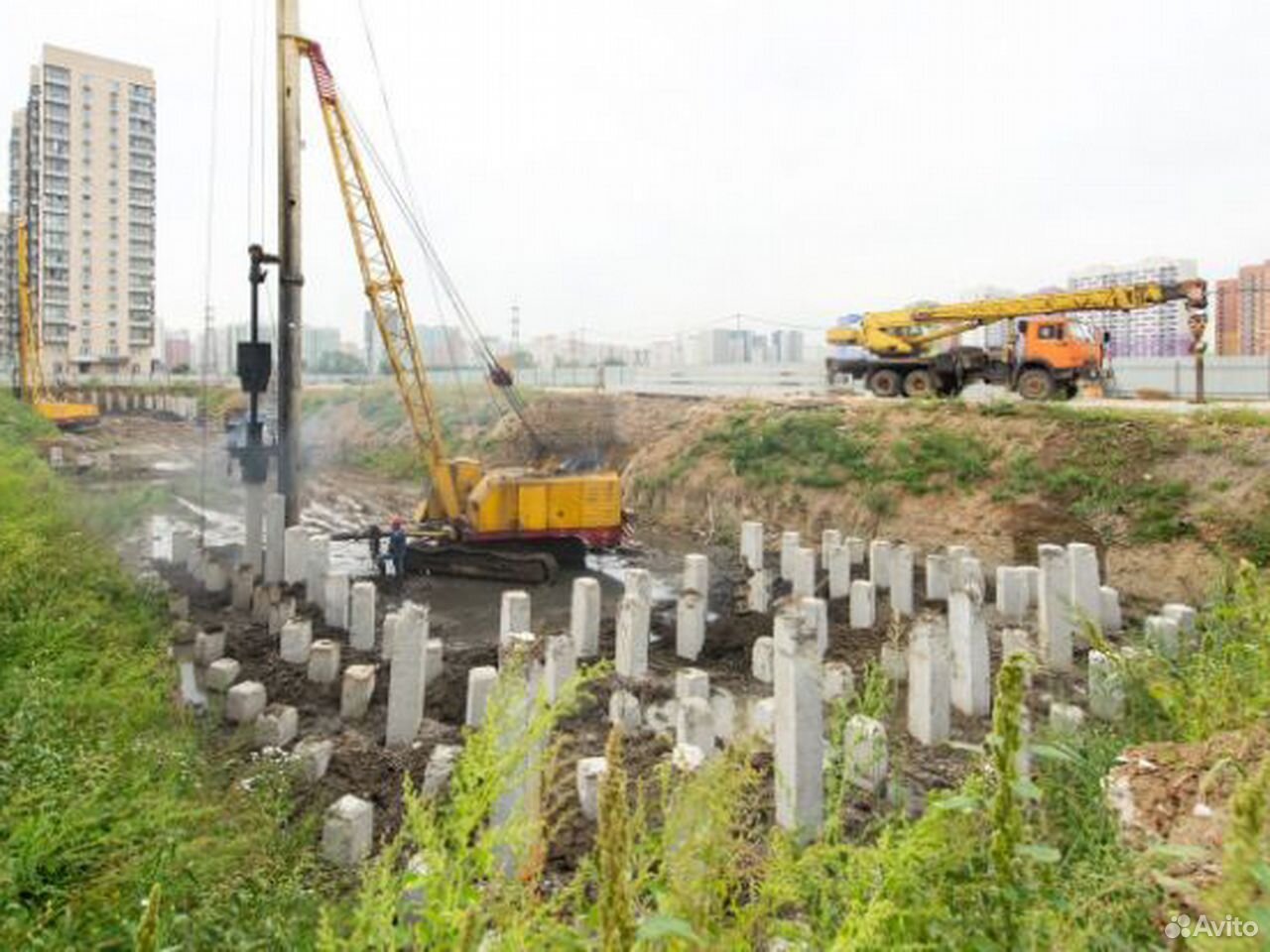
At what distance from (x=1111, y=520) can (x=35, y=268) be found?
4913 cm

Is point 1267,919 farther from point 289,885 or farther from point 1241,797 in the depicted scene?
point 289,885

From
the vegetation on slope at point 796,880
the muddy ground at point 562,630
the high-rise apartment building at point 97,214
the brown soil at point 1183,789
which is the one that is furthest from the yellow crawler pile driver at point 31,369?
the brown soil at point 1183,789

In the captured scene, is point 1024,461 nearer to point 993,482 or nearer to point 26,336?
point 993,482

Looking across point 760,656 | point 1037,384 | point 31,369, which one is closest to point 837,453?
point 1037,384

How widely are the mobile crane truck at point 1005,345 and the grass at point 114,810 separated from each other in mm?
16607

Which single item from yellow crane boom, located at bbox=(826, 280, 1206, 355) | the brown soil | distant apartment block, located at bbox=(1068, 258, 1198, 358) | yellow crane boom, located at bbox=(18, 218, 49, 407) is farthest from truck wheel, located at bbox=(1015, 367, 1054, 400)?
yellow crane boom, located at bbox=(18, 218, 49, 407)

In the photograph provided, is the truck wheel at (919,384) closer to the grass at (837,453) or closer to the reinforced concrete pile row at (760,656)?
the grass at (837,453)

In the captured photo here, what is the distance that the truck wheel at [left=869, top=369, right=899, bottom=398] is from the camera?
2036 cm

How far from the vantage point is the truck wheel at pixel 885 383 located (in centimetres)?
2036

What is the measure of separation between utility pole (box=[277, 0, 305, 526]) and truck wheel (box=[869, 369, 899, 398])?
1254cm

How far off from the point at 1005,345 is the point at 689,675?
1519cm

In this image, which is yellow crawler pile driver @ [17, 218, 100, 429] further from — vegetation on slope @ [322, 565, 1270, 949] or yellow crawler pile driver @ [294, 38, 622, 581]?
vegetation on slope @ [322, 565, 1270, 949]

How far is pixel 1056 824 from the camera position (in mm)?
4098

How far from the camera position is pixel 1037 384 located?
1822 centimetres
